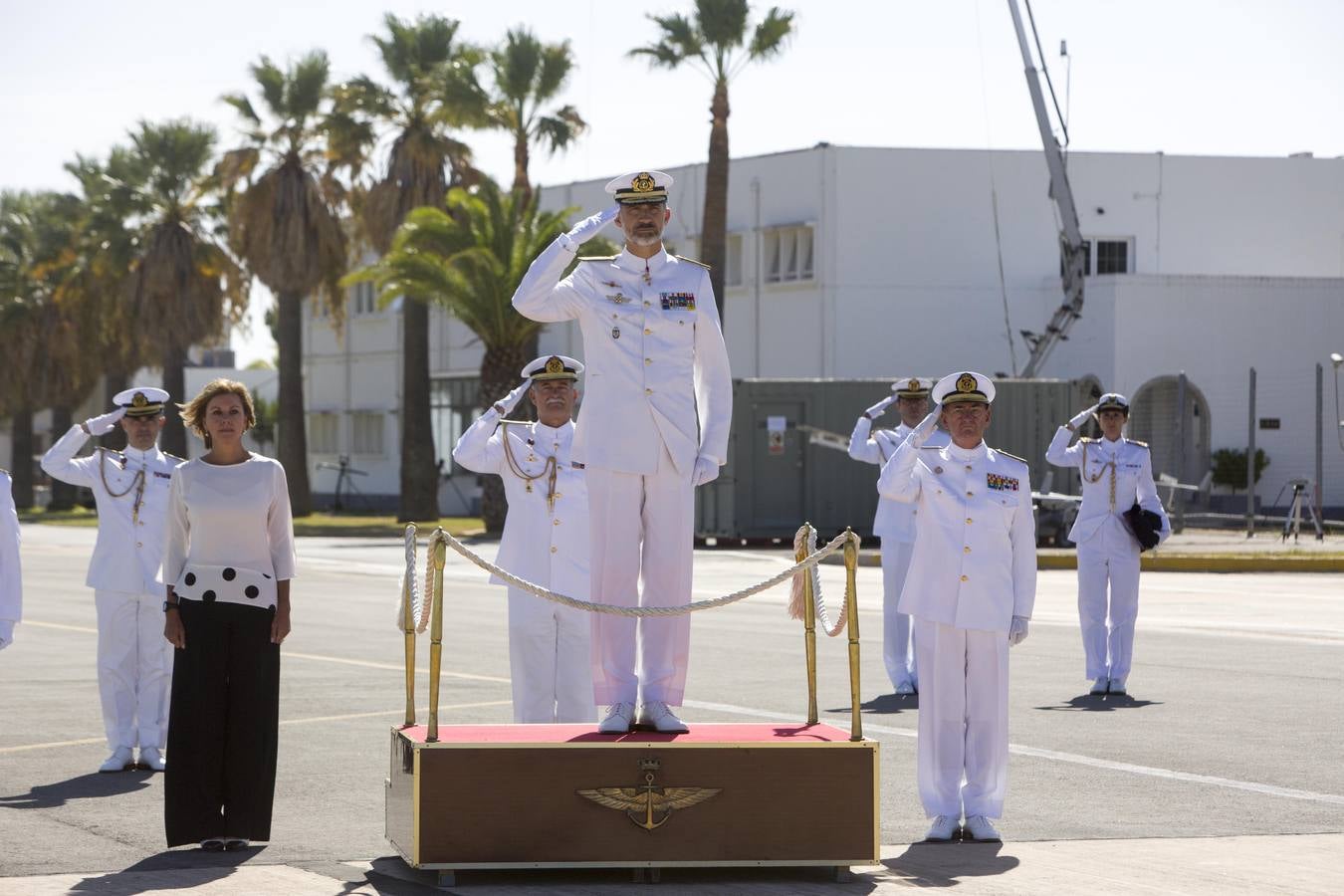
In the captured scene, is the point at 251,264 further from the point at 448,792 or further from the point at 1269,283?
the point at 448,792

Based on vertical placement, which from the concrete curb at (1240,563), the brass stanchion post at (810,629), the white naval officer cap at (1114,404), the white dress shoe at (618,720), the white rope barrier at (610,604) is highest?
the white naval officer cap at (1114,404)

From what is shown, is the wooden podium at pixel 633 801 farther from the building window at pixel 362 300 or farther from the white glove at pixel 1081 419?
the building window at pixel 362 300

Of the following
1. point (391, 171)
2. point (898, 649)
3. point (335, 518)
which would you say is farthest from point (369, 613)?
point (335, 518)

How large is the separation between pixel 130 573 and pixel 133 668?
21.1 inches

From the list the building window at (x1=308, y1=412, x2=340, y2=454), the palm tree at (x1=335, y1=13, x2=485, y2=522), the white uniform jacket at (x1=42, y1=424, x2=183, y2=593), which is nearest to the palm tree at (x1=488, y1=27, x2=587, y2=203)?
the palm tree at (x1=335, y1=13, x2=485, y2=522)

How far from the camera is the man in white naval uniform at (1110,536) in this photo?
47.6 ft

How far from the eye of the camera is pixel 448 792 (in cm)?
749

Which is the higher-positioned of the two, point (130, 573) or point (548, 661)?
point (130, 573)

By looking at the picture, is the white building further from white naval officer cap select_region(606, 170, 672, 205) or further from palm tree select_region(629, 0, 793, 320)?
white naval officer cap select_region(606, 170, 672, 205)

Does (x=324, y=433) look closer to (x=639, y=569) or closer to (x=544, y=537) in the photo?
(x=544, y=537)

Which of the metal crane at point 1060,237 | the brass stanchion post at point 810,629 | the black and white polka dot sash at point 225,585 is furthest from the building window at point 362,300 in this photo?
the brass stanchion post at point 810,629

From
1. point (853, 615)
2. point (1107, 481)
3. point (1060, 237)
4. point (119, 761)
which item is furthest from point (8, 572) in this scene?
point (1060, 237)

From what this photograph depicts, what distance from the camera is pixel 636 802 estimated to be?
24.7 feet

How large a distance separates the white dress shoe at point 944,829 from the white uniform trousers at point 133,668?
4.57 m
